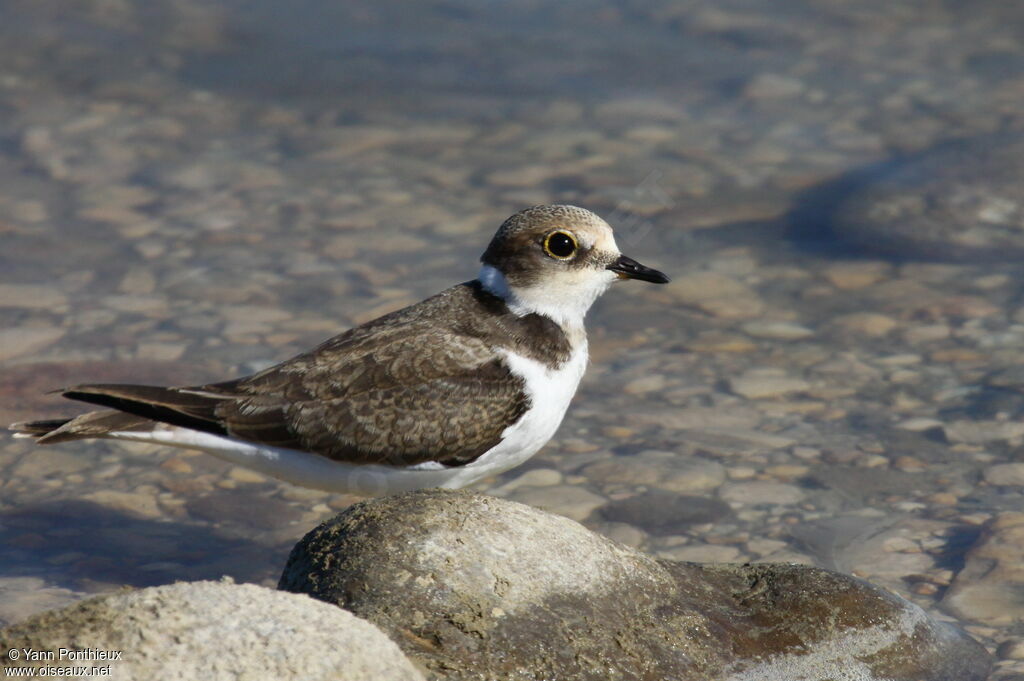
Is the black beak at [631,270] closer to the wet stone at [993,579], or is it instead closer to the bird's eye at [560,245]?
the bird's eye at [560,245]

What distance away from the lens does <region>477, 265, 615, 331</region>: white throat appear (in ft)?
20.9

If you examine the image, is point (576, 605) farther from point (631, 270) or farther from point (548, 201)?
point (548, 201)

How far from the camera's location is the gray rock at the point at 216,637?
145 inches


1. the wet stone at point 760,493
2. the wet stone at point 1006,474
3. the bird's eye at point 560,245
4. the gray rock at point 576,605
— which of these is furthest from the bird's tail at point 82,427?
the wet stone at point 1006,474

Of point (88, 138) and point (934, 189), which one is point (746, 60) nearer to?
point (934, 189)

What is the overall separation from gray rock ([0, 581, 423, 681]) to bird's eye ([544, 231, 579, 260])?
2.81 m

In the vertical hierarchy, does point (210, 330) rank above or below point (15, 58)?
below

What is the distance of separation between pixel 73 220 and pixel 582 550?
7.37 m

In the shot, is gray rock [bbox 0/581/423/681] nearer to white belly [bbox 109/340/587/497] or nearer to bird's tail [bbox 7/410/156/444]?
white belly [bbox 109/340/587/497]

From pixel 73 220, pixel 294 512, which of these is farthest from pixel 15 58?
pixel 294 512

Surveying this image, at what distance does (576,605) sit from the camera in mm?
4648

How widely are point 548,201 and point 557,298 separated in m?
4.96

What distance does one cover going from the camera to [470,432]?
19.6 feet

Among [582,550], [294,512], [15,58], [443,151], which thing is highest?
[15,58]
